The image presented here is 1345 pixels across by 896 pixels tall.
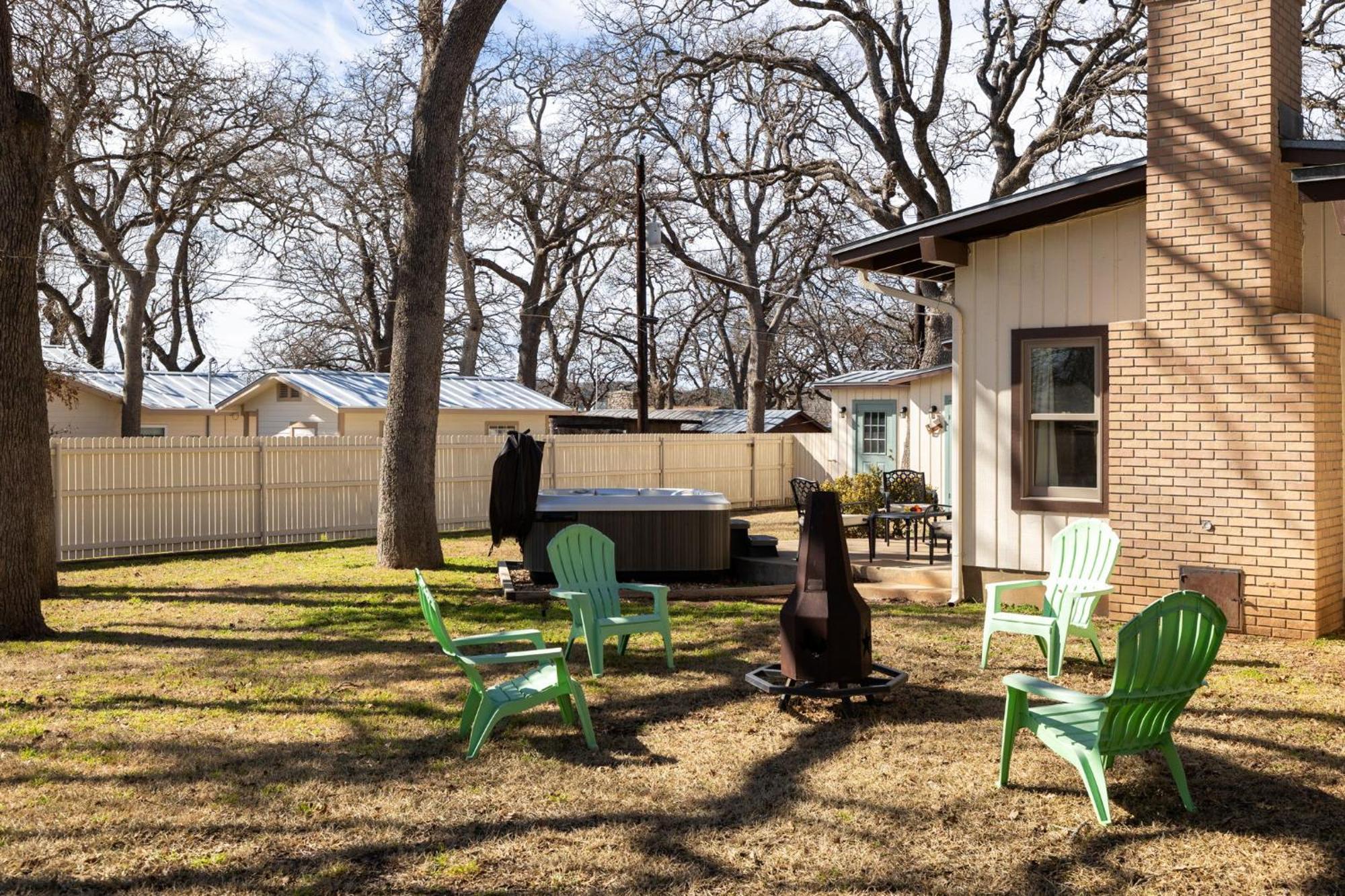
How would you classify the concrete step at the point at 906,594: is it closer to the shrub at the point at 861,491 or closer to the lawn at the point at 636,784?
the lawn at the point at 636,784

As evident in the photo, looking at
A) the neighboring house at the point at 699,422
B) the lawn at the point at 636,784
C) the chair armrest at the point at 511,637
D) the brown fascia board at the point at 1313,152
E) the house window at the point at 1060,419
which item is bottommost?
the lawn at the point at 636,784

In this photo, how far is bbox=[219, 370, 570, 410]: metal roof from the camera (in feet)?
74.4

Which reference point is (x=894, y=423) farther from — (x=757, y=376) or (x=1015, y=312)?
(x=1015, y=312)

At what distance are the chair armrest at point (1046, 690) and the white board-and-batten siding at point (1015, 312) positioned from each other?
14.5ft

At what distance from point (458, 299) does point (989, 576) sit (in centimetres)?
2974

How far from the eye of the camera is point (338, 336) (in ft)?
129

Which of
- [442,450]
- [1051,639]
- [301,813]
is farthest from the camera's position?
[442,450]

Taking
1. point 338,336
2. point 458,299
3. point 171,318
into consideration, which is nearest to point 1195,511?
point 458,299

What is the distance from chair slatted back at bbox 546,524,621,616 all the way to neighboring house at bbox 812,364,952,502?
12106 mm

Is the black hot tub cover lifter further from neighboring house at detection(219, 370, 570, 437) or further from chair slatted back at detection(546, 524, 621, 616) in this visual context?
neighboring house at detection(219, 370, 570, 437)

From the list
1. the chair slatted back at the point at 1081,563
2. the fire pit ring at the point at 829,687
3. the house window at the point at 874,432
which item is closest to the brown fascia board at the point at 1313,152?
the chair slatted back at the point at 1081,563

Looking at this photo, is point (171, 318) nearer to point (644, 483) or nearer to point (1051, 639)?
point (644, 483)

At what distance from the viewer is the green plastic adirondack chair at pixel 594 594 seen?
22.5 feet

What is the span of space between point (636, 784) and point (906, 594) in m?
5.50
